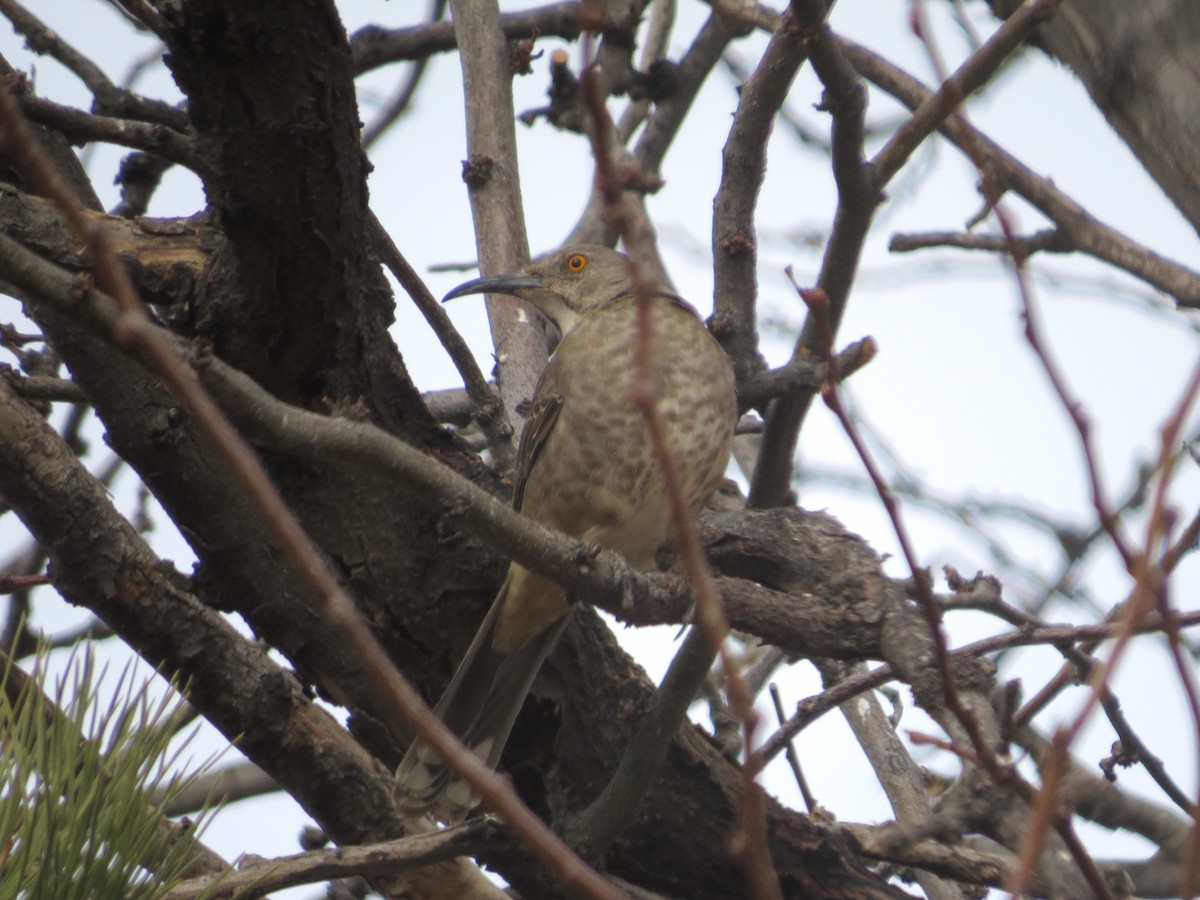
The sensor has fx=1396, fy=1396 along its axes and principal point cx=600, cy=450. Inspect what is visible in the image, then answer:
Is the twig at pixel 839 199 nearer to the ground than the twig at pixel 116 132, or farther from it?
farther from it

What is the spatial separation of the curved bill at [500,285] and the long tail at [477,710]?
1.59 meters

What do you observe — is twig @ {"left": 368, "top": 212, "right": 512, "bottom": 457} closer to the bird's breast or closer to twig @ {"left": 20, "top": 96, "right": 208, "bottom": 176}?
the bird's breast

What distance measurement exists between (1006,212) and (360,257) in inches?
72.1

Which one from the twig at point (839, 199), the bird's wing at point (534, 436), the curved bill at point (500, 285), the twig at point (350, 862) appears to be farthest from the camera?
the curved bill at point (500, 285)

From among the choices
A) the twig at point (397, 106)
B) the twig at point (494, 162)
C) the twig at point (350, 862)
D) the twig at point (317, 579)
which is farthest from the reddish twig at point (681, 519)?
the twig at point (397, 106)

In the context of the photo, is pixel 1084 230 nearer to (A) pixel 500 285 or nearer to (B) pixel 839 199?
(B) pixel 839 199

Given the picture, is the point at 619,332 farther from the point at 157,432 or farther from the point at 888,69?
the point at 157,432

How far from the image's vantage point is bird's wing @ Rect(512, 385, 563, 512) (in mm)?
4438

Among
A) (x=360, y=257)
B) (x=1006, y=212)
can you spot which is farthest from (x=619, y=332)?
(x=1006, y=212)

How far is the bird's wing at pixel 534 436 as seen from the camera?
14.6 feet

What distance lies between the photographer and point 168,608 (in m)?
3.30

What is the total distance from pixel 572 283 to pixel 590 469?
4.27ft

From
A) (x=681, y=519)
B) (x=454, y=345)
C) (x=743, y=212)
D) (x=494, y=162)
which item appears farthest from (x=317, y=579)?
(x=494, y=162)

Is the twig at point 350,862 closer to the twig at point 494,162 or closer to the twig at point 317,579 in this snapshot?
the twig at point 317,579
